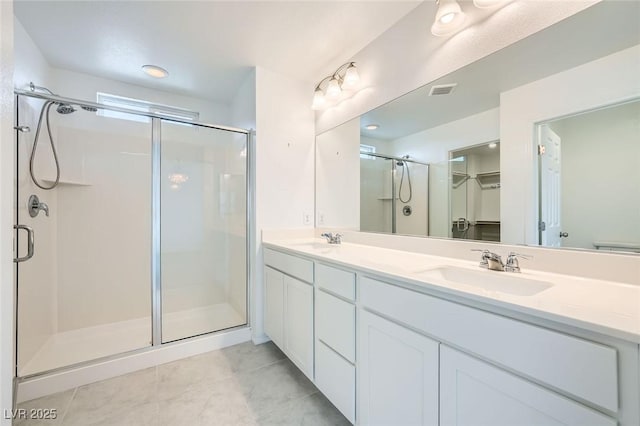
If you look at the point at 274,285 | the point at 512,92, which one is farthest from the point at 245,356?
the point at 512,92

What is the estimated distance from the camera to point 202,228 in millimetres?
2613

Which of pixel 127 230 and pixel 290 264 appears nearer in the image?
pixel 290 264

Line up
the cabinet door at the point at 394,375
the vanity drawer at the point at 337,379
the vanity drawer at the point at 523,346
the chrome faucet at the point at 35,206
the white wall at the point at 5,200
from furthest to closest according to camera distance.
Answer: the chrome faucet at the point at 35,206
the vanity drawer at the point at 337,379
the cabinet door at the point at 394,375
the white wall at the point at 5,200
the vanity drawer at the point at 523,346

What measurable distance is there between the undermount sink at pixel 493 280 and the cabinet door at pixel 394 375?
27 centimetres

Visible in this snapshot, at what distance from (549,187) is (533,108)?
0.36 metres

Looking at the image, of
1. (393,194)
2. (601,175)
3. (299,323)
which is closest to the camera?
(601,175)

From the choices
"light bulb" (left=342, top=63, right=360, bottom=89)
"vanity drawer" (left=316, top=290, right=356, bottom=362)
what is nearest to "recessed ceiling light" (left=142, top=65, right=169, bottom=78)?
"light bulb" (left=342, top=63, right=360, bottom=89)

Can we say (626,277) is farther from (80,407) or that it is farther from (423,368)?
(80,407)

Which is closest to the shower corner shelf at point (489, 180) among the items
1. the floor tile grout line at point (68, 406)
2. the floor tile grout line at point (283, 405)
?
the floor tile grout line at point (283, 405)

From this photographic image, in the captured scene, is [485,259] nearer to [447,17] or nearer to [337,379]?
[337,379]

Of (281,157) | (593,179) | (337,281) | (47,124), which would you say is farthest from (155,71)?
(593,179)

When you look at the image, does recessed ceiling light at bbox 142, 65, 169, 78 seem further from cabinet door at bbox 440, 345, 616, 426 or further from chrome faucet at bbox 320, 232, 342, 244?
cabinet door at bbox 440, 345, 616, 426

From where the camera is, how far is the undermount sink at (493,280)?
3.12 ft

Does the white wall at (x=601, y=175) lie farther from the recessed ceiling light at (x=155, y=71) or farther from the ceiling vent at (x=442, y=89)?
the recessed ceiling light at (x=155, y=71)
